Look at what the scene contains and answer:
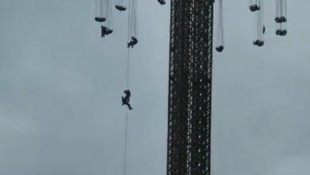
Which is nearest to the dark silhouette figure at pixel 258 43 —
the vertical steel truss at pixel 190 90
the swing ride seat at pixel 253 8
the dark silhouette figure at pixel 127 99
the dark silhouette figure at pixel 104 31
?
the swing ride seat at pixel 253 8

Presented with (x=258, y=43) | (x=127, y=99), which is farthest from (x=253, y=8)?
(x=127, y=99)

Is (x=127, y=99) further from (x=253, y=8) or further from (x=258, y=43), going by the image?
(x=253, y=8)

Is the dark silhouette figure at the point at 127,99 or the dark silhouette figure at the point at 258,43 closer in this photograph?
the dark silhouette figure at the point at 258,43

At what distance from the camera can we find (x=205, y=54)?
120ft

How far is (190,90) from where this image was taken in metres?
36.3

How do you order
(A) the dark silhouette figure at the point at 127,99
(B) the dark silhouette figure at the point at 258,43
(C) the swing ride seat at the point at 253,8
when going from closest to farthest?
(C) the swing ride seat at the point at 253,8 < (B) the dark silhouette figure at the point at 258,43 < (A) the dark silhouette figure at the point at 127,99

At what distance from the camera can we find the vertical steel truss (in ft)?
119

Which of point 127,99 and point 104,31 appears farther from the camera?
point 127,99

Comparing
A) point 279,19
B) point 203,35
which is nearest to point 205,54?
point 203,35

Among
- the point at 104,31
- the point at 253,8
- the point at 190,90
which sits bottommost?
the point at 190,90

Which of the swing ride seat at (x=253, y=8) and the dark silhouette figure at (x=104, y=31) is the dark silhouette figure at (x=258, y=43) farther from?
the dark silhouette figure at (x=104, y=31)

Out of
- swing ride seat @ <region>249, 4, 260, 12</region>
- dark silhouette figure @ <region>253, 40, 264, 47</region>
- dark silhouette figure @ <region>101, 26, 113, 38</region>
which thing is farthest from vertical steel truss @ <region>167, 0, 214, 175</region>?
dark silhouette figure @ <region>101, 26, 113, 38</region>

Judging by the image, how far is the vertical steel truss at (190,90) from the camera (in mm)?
36125

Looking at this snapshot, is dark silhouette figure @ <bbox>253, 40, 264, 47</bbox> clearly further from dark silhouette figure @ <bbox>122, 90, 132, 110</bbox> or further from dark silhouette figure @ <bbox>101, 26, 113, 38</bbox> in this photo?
dark silhouette figure @ <bbox>101, 26, 113, 38</bbox>
